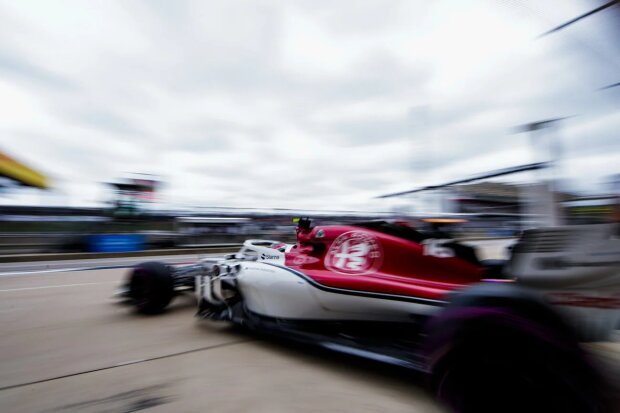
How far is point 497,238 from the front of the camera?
1730cm

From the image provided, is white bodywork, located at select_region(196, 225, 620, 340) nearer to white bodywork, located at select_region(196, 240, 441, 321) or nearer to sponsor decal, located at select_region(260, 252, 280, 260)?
white bodywork, located at select_region(196, 240, 441, 321)

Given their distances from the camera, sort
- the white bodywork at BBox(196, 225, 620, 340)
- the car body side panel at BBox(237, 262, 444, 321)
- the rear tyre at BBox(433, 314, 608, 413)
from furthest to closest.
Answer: the car body side panel at BBox(237, 262, 444, 321)
the white bodywork at BBox(196, 225, 620, 340)
the rear tyre at BBox(433, 314, 608, 413)

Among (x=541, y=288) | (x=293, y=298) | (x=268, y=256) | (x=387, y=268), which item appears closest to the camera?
(x=541, y=288)

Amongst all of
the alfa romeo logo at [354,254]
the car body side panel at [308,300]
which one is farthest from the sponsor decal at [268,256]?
the alfa romeo logo at [354,254]

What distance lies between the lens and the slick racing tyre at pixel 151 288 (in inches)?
135

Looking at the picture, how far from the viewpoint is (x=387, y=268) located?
229 cm

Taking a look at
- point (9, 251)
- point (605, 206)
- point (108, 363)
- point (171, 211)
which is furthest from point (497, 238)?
point (9, 251)

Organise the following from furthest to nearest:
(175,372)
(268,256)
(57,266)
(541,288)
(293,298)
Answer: (57,266), (268,256), (293,298), (175,372), (541,288)

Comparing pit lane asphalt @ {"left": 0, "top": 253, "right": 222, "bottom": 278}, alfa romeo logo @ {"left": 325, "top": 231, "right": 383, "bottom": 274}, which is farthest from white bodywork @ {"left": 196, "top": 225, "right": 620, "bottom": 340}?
pit lane asphalt @ {"left": 0, "top": 253, "right": 222, "bottom": 278}

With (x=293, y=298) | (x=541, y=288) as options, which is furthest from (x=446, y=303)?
(x=293, y=298)

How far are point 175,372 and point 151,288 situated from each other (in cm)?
153

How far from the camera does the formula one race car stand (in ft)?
4.17

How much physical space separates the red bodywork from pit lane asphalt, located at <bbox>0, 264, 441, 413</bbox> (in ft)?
1.73

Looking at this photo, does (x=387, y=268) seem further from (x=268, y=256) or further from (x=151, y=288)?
(x=151, y=288)
